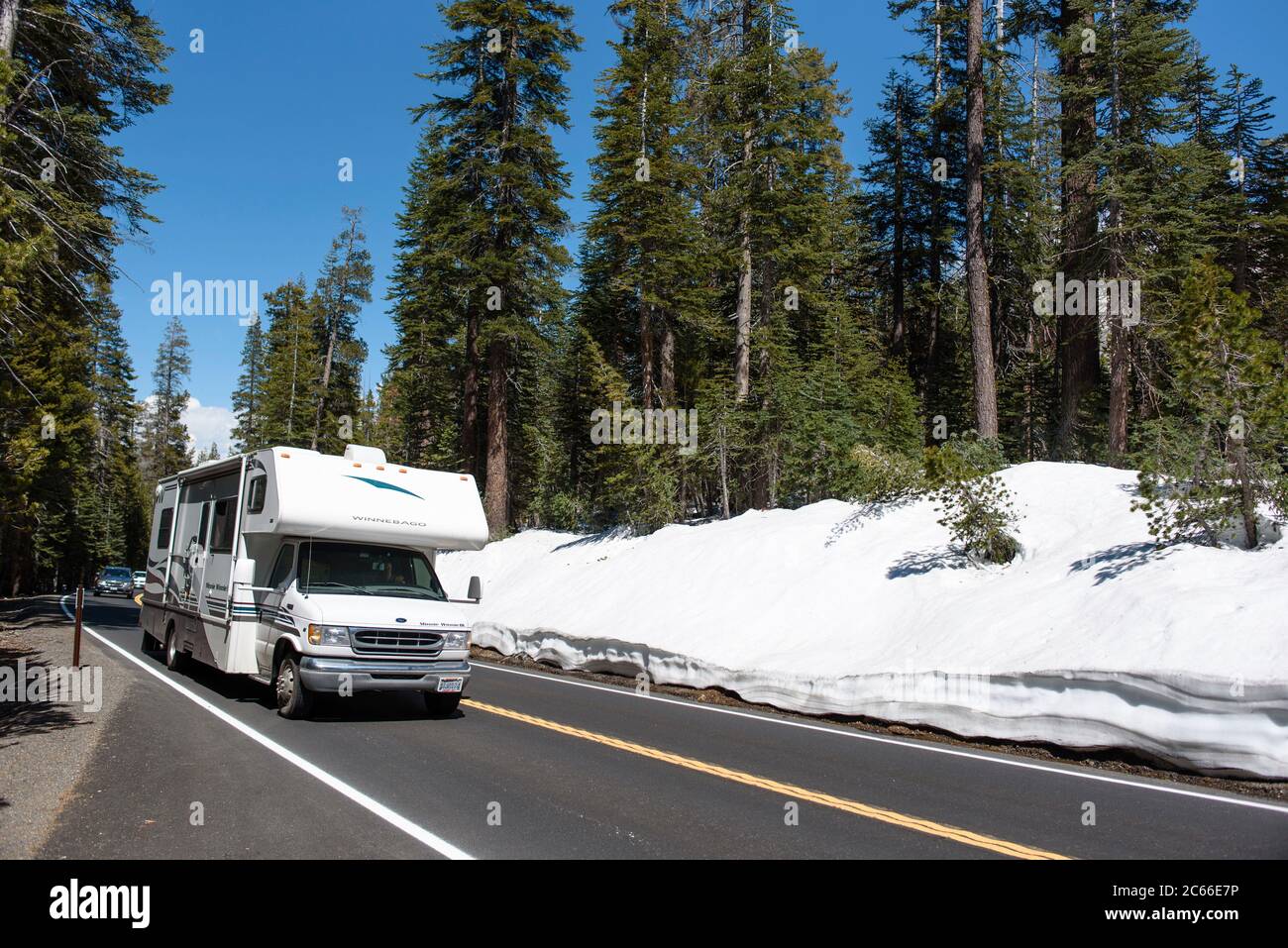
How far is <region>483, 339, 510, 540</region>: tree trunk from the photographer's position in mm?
27266

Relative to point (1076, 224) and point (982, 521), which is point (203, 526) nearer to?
point (982, 521)

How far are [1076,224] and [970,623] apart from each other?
1486 cm

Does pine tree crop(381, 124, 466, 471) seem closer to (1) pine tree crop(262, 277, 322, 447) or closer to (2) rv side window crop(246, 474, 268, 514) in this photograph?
(1) pine tree crop(262, 277, 322, 447)

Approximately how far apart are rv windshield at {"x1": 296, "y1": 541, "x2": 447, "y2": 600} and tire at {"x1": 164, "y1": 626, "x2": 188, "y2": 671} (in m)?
5.36

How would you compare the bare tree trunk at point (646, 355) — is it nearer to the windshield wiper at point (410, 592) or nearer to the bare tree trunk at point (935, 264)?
the bare tree trunk at point (935, 264)

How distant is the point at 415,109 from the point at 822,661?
2595 centimetres

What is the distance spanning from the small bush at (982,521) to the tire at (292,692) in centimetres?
996

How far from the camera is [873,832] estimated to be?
5.80 metres

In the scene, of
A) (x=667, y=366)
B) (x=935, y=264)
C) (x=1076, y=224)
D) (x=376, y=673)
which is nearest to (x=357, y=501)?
(x=376, y=673)

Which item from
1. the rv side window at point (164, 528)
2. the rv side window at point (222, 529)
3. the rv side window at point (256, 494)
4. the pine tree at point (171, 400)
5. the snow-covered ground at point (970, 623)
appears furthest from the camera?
the pine tree at point (171, 400)

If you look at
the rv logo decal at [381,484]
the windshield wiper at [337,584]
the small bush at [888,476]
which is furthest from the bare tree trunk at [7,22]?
the small bush at [888,476]

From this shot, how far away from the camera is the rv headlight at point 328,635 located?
9.16 meters
